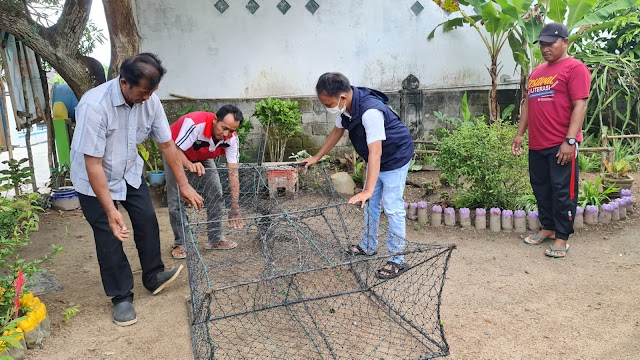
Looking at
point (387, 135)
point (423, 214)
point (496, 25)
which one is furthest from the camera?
point (496, 25)

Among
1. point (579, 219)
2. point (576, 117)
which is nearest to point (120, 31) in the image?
point (576, 117)

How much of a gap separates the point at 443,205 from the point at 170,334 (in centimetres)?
303

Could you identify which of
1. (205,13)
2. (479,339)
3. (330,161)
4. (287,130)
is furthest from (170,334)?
(205,13)

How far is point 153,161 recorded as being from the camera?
6195 millimetres

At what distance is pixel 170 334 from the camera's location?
293 centimetres

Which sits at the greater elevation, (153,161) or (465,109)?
(465,109)

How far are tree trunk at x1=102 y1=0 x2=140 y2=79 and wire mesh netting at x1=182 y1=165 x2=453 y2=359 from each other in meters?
2.42

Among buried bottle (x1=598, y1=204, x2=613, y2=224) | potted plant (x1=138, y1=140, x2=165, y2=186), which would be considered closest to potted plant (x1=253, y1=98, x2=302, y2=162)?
potted plant (x1=138, y1=140, x2=165, y2=186)

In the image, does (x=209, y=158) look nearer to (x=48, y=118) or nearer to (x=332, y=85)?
(x=332, y=85)

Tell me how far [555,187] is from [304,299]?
224cm

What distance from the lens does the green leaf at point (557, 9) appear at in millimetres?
5164

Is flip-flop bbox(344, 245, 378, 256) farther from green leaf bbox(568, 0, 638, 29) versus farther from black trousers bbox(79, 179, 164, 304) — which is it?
green leaf bbox(568, 0, 638, 29)

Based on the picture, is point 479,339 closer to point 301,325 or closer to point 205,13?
point 301,325

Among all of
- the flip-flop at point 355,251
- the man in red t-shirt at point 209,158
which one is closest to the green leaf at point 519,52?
the flip-flop at point 355,251
